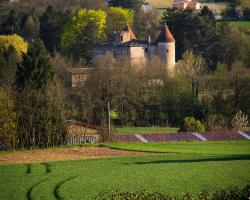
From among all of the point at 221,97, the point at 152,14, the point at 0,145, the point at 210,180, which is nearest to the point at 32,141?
the point at 0,145

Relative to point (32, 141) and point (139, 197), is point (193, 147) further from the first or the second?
point (139, 197)

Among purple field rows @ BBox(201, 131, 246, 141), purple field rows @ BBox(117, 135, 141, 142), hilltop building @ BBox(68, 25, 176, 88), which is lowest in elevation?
purple field rows @ BBox(117, 135, 141, 142)

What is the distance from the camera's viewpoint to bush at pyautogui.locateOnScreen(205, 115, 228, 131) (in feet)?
152

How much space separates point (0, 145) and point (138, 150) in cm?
760

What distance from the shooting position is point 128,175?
86.0 feet

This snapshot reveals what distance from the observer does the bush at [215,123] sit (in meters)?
46.4

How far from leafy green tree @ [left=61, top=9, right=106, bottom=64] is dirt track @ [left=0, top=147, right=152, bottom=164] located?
38791mm

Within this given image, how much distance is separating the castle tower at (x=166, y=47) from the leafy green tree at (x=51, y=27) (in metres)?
12.6

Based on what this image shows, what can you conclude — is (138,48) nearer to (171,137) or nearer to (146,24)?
(146,24)

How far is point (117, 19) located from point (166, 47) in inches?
667

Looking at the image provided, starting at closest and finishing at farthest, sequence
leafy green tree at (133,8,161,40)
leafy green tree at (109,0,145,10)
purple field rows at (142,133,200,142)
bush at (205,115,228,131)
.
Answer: purple field rows at (142,133,200,142)
bush at (205,115,228,131)
leafy green tree at (133,8,161,40)
leafy green tree at (109,0,145,10)

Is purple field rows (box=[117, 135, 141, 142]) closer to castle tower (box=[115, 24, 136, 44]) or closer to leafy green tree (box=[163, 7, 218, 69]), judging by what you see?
leafy green tree (box=[163, 7, 218, 69])

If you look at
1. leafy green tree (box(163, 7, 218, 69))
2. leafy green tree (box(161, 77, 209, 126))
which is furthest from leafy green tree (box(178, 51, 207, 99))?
leafy green tree (box(163, 7, 218, 69))

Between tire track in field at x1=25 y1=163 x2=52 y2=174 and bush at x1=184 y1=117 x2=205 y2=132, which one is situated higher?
tire track in field at x1=25 y1=163 x2=52 y2=174
